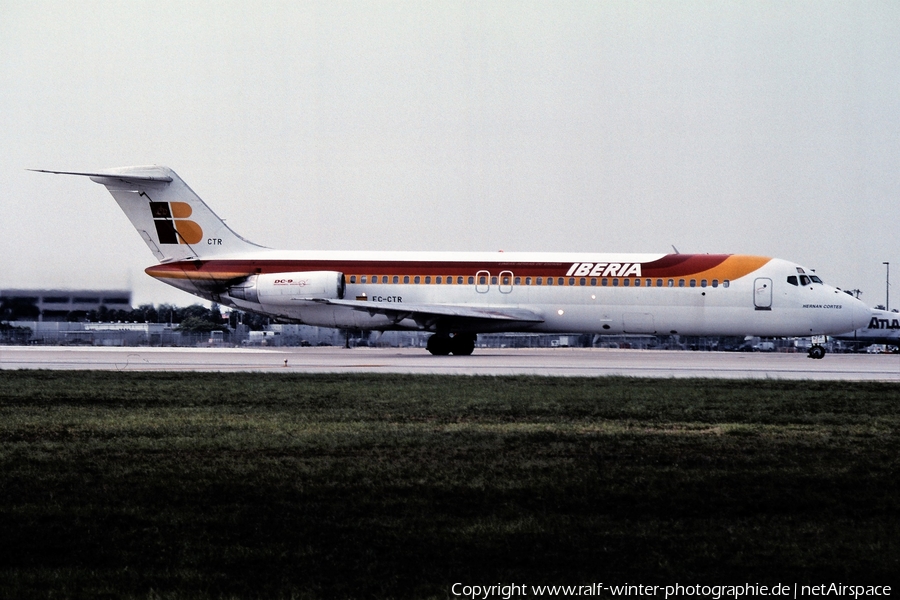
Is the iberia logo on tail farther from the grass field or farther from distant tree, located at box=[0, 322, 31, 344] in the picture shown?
the grass field

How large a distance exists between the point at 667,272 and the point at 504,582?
31813 millimetres

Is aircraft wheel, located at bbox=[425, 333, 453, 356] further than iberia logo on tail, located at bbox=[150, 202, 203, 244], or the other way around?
iberia logo on tail, located at bbox=[150, 202, 203, 244]

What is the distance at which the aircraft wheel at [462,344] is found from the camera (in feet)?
127

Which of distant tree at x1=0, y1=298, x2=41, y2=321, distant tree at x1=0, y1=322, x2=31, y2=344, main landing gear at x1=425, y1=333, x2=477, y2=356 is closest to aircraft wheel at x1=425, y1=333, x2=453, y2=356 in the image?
main landing gear at x1=425, y1=333, x2=477, y2=356

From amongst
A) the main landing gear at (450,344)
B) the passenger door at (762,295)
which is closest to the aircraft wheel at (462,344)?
the main landing gear at (450,344)

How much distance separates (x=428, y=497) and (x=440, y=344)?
2897 cm

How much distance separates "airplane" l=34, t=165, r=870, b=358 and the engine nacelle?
0.05 metres

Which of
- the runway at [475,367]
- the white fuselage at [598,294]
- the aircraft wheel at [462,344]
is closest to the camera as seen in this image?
the runway at [475,367]

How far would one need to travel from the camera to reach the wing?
3653 cm

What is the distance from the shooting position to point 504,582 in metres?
6.70

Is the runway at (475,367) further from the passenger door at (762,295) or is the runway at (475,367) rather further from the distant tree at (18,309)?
the distant tree at (18,309)

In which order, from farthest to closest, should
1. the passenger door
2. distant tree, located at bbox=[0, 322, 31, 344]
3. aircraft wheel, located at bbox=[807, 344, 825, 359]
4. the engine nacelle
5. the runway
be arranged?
distant tree, located at bbox=[0, 322, 31, 344], aircraft wheel, located at bbox=[807, 344, 825, 359], the engine nacelle, the passenger door, the runway

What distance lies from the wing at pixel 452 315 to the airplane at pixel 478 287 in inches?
1.9

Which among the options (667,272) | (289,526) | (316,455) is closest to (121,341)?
(667,272)
